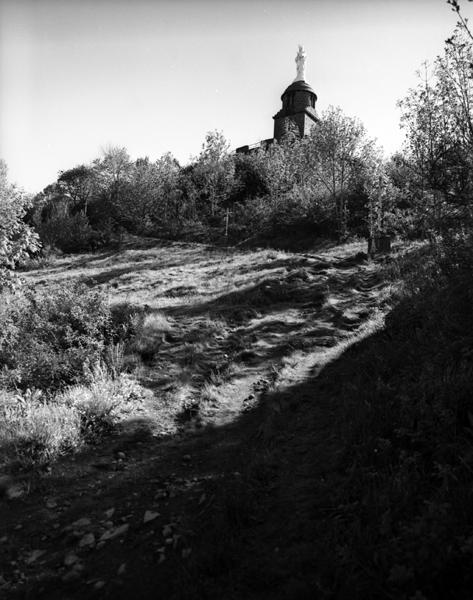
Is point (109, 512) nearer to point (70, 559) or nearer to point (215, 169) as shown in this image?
point (70, 559)

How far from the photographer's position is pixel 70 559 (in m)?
3.63

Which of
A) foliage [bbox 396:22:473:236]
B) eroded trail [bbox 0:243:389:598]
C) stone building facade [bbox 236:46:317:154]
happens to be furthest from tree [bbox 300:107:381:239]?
stone building facade [bbox 236:46:317:154]

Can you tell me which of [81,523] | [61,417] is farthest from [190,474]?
[61,417]

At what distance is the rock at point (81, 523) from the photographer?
409cm

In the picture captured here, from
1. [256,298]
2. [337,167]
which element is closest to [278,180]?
[337,167]

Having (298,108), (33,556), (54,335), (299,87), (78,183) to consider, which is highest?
(299,87)

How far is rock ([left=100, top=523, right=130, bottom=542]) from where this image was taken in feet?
12.7

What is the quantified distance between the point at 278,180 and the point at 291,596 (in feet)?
114

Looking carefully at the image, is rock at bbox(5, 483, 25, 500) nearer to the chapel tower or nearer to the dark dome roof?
the chapel tower

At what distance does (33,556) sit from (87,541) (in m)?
0.48

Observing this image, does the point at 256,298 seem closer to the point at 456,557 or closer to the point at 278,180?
A: the point at 456,557

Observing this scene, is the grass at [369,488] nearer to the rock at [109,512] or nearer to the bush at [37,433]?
the rock at [109,512]

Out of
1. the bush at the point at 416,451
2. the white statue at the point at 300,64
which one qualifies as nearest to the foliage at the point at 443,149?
the bush at the point at 416,451

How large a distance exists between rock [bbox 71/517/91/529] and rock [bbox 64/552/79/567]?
397 millimetres
